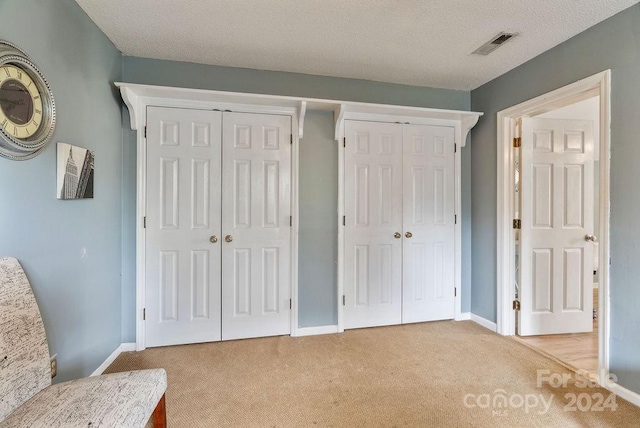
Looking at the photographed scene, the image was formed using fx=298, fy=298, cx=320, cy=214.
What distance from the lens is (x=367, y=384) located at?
1.96m

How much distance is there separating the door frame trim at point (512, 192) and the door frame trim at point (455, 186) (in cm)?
37

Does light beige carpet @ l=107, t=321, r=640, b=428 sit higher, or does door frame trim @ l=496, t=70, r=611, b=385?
door frame trim @ l=496, t=70, r=611, b=385

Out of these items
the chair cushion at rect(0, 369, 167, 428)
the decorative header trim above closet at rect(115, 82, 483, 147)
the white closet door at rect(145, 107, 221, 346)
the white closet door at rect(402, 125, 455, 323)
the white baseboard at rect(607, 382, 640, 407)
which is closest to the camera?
the chair cushion at rect(0, 369, 167, 428)

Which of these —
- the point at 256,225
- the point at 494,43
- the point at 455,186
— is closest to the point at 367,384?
the point at 256,225

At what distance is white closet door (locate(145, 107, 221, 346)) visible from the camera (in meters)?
2.47

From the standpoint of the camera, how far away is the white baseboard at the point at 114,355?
2.07m

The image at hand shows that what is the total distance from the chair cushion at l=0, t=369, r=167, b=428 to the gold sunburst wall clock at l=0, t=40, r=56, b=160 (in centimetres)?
104

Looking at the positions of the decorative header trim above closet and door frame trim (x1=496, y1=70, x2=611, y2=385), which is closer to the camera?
door frame trim (x1=496, y1=70, x2=611, y2=385)

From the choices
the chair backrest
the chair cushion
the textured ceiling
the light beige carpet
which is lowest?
the light beige carpet

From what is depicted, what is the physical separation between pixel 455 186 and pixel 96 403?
3.13 metres

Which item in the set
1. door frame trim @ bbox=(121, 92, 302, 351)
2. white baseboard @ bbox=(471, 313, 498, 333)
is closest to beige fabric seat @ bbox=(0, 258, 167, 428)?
door frame trim @ bbox=(121, 92, 302, 351)

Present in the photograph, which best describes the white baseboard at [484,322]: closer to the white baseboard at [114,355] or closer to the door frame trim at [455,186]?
the door frame trim at [455,186]

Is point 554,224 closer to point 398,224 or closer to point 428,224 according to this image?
point 428,224

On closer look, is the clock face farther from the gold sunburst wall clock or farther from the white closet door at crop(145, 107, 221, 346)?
the white closet door at crop(145, 107, 221, 346)
